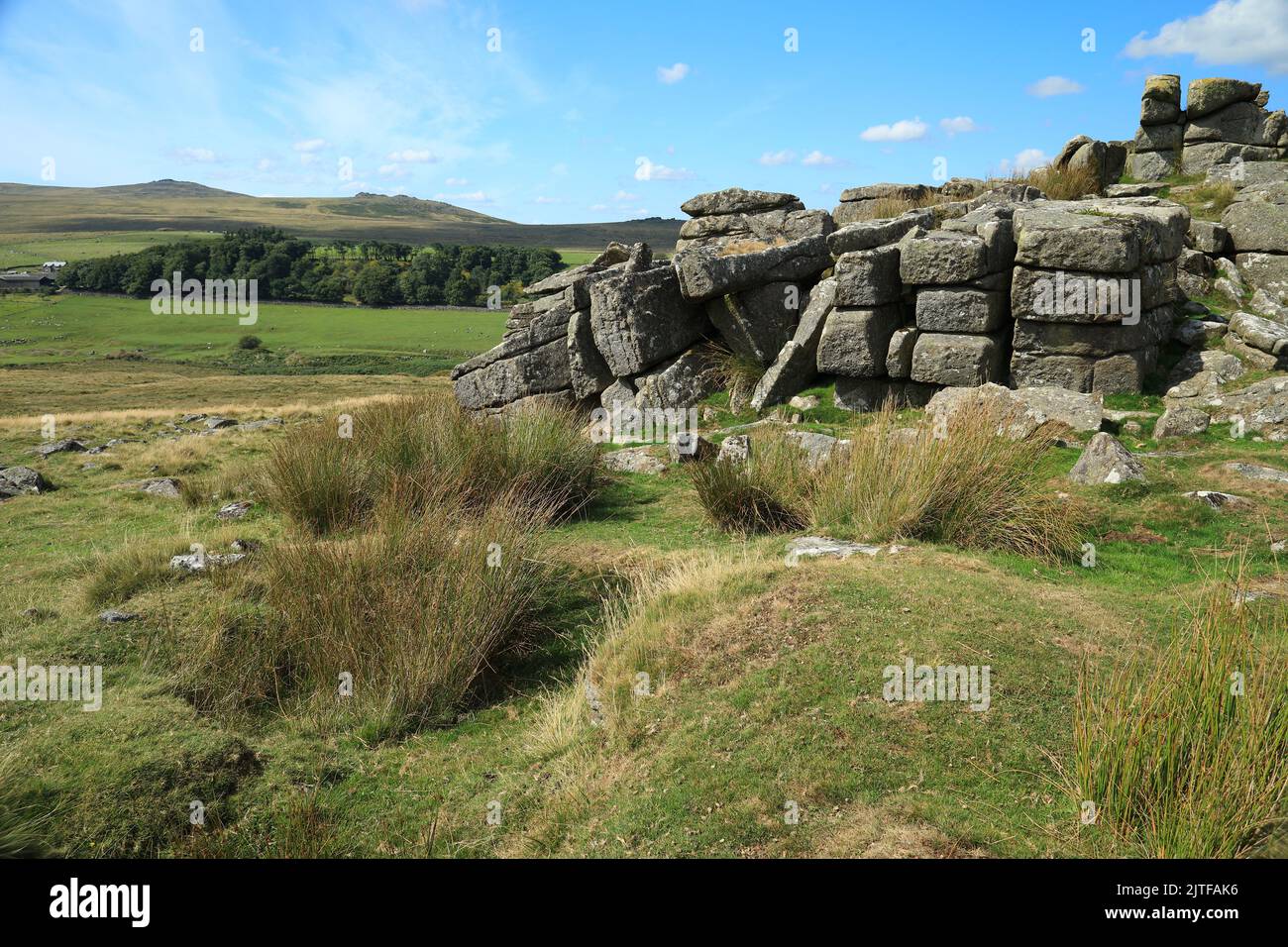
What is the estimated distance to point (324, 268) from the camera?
330 feet

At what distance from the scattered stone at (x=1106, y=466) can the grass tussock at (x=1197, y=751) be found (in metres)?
5.59

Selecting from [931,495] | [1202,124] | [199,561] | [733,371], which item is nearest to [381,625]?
[199,561]

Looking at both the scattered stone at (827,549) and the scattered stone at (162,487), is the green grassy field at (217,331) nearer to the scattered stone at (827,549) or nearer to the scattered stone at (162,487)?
the scattered stone at (162,487)

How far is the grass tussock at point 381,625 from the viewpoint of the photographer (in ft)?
23.0

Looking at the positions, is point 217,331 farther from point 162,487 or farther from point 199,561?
point 199,561

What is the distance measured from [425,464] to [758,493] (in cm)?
423

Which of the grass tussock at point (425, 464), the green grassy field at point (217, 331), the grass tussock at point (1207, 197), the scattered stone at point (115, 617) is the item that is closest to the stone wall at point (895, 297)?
the grass tussock at point (1207, 197)

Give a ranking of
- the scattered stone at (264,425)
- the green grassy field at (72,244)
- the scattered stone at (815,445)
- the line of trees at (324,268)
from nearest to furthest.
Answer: the scattered stone at (815,445) < the scattered stone at (264,425) < the line of trees at (324,268) < the green grassy field at (72,244)

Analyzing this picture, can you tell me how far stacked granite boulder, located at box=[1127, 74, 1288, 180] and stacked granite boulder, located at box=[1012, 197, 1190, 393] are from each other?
10.0 metres

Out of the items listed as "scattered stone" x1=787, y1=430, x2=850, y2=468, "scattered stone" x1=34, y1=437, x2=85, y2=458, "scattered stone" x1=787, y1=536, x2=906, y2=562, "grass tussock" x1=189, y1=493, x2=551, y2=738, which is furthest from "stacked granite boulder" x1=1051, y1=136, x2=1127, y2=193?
"scattered stone" x1=34, y1=437, x2=85, y2=458

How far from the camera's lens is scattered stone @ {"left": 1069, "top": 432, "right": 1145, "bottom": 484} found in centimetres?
1005

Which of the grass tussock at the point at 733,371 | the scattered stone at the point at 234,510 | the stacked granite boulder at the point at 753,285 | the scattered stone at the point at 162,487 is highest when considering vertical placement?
the stacked granite boulder at the point at 753,285

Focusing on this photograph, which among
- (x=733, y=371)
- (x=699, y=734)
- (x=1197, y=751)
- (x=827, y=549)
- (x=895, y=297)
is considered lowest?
(x=699, y=734)
